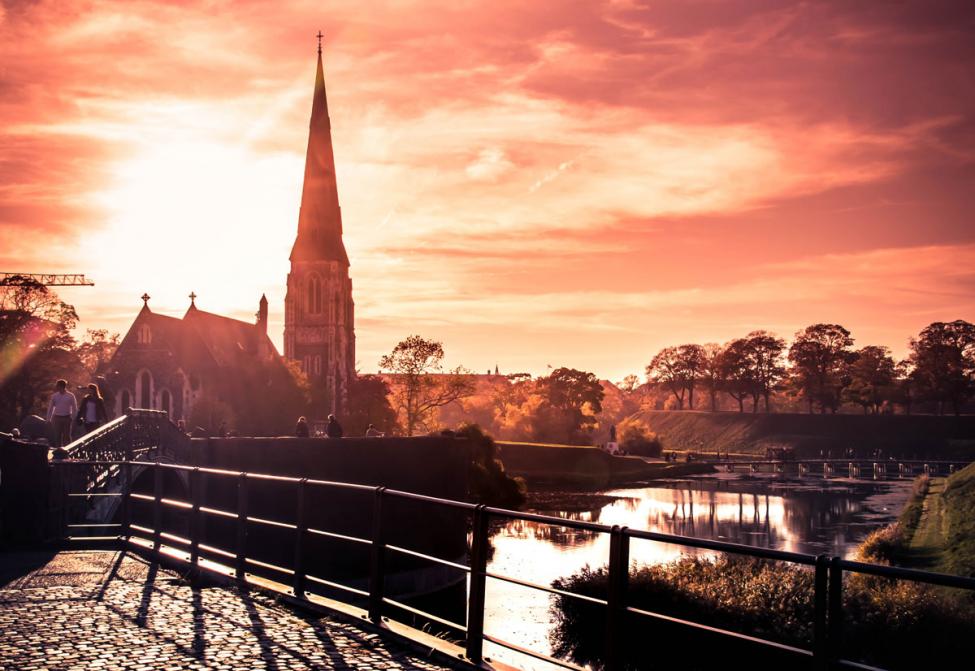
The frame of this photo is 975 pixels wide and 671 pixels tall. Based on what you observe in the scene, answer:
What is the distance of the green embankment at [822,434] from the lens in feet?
426

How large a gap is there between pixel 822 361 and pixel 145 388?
98.7m

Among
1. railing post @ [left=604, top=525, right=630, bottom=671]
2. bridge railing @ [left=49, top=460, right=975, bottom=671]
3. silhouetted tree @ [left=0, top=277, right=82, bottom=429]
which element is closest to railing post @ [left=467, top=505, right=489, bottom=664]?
bridge railing @ [left=49, top=460, right=975, bottom=671]

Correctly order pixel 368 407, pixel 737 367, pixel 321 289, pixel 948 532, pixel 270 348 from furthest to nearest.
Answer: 1. pixel 737 367
2. pixel 270 348
3. pixel 321 289
4. pixel 368 407
5. pixel 948 532

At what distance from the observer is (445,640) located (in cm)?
834

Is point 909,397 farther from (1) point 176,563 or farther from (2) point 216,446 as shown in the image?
(1) point 176,563

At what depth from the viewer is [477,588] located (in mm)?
7758

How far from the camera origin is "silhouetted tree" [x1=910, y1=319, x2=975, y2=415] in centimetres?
13038

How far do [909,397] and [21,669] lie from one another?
14518 cm

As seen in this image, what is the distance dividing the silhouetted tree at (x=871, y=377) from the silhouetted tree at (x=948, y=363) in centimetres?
482

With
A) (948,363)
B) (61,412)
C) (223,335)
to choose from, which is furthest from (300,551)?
(948,363)

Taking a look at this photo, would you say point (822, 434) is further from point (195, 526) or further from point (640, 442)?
point (195, 526)

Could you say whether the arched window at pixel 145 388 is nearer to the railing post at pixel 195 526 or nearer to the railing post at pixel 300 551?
the railing post at pixel 195 526

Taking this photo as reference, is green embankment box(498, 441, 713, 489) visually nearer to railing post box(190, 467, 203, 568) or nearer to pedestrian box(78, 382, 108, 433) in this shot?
pedestrian box(78, 382, 108, 433)

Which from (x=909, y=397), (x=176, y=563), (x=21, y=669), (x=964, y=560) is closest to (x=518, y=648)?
(x=21, y=669)
